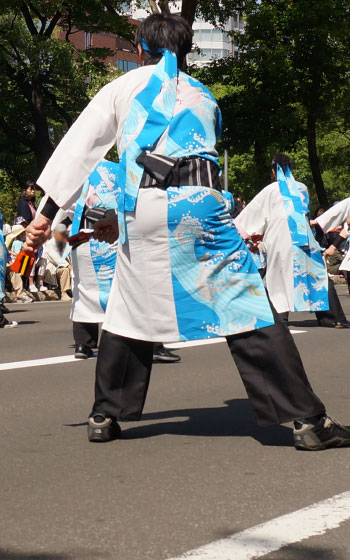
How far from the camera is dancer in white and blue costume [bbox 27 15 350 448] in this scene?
459cm

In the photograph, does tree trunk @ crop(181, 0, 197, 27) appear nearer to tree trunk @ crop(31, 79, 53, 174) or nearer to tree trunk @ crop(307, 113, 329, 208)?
tree trunk @ crop(31, 79, 53, 174)

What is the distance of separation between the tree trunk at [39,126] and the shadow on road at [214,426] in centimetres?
2238

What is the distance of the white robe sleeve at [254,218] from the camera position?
9984 millimetres

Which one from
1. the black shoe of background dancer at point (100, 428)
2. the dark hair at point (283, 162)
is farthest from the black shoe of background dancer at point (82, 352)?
the black shoe of background dancer at point (100, 428)

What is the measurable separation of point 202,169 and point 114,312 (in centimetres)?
75

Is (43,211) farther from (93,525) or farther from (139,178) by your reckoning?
(93,525)

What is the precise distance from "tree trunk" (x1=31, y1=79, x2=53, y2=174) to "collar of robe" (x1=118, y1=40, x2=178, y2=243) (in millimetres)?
23273

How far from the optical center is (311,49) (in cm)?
2711

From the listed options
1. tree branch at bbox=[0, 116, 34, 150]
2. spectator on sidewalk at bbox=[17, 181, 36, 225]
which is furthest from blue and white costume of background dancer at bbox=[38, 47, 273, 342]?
tree branch at bbox=[0, 116, 34, 150]

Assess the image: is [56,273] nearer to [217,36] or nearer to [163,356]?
[163,356]

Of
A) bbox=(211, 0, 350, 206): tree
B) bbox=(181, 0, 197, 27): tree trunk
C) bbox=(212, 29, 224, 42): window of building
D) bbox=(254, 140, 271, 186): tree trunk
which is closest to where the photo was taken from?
bbox=(181, 0, 197, 27): tree trunk

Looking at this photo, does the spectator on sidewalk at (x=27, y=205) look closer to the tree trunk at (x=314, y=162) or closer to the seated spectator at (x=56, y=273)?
the seated spectator at (x=56, y=273)

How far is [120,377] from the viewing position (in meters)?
4.80

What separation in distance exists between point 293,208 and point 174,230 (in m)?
5.82
